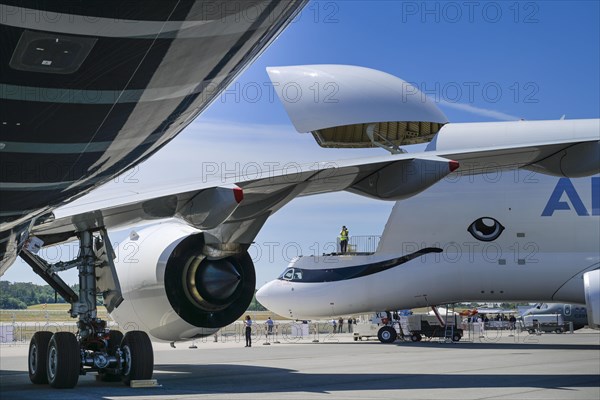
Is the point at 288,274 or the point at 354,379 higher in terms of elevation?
the point at 288,274

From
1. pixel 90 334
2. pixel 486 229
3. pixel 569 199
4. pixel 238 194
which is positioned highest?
pixel 569 199

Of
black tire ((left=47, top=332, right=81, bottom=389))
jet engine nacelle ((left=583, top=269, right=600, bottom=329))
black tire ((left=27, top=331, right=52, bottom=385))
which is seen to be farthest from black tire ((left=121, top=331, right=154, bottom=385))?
jet engine nacelle ((left=583, top=269, right=600, bottom=329))

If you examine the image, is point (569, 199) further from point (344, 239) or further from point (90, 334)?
point (90, 334)

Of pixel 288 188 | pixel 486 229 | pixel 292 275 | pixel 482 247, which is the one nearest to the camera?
pixel 288 188

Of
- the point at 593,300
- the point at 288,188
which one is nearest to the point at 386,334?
the point at 593,300

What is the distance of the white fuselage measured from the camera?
Answer: 20.1 metres

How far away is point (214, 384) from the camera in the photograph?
10.1 meters

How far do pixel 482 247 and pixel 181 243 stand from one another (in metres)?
12.4

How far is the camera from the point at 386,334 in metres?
24.2

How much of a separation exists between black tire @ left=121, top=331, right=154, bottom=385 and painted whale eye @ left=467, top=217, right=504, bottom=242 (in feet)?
42.8

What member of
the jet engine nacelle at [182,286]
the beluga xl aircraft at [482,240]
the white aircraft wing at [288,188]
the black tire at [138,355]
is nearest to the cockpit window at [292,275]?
the beluga xl aircraft at [482,240]

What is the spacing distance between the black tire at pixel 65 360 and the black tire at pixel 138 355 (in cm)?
55

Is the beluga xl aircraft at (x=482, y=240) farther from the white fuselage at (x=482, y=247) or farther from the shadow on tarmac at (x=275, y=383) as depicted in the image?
the shadow on tarmac at (x=275, y=383)

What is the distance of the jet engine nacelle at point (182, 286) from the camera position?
10.1 metres
